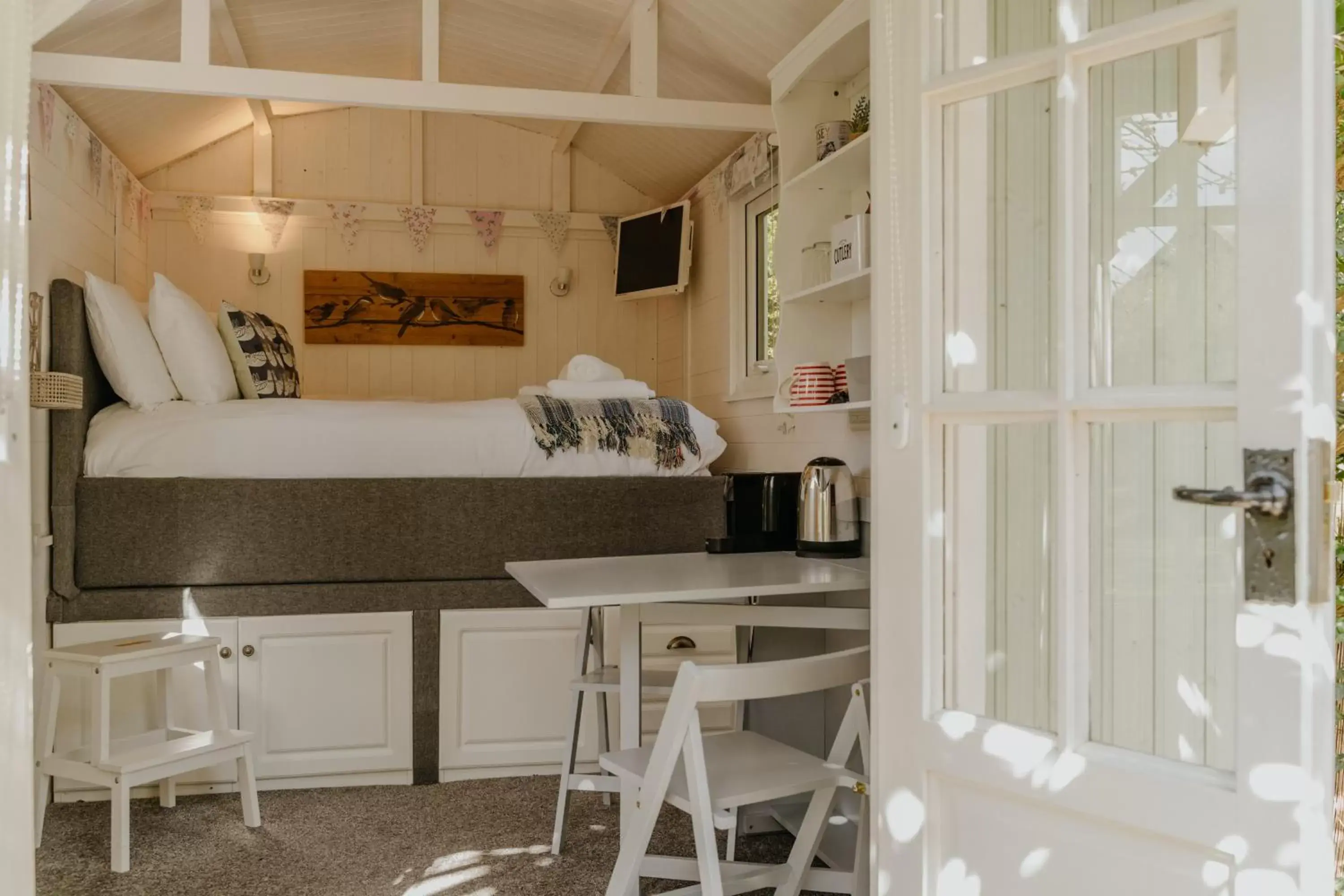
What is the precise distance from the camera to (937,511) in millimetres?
1524

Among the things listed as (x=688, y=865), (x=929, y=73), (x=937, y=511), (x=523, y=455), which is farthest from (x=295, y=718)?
(x=929, y=73)

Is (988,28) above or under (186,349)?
above

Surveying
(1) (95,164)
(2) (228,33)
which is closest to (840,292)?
(2) (228,33)

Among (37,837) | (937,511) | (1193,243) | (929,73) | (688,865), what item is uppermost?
(929,73)

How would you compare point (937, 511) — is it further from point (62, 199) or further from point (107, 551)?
point (62, 199)

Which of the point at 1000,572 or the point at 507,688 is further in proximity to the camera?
the point at 507,688

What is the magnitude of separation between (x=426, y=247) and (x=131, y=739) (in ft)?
10.1

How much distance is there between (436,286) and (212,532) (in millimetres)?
2522

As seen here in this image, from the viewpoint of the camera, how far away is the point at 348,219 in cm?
536

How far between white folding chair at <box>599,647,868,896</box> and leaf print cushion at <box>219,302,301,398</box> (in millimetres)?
2188

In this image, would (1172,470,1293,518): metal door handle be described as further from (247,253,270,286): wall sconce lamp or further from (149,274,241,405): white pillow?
(247,253,270,286): wall sconce lamp

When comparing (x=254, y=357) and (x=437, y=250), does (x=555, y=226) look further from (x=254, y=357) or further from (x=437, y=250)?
(x=254, y=357)

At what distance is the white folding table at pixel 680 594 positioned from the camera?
6.65ft

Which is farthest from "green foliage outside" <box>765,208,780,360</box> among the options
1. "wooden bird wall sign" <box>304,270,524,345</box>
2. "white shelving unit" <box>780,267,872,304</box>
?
"wooden bird wall sign" <box>304,270,524,345</box>
